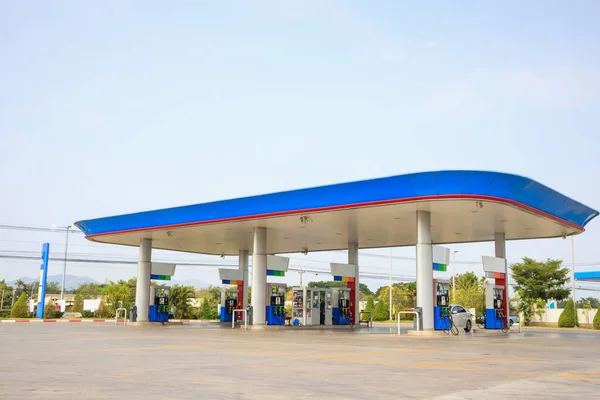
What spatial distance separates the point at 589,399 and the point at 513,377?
2.13 m

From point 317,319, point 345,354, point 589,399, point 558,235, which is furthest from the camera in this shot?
point 317,319

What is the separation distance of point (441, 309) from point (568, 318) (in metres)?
23.0

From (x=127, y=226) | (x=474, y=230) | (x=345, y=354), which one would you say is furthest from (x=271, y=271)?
(x=345, y=354)

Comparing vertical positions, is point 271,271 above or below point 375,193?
below

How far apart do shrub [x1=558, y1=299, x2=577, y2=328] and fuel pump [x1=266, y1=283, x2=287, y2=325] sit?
74.8 ft

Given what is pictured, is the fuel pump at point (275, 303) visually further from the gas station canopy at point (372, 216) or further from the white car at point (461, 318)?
the white car at point (461, 318)

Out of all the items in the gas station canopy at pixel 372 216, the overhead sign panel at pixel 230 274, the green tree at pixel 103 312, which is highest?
the gas station canopy at pixel 372 216

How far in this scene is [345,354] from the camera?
13.0 metres

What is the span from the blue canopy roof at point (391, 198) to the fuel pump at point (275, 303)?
5.30m

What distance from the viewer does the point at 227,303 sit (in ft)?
118

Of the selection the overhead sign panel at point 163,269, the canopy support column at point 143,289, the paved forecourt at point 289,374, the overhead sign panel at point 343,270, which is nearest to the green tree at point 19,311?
the canopy support column at point 143,289

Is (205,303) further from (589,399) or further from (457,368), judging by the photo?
(589,399)

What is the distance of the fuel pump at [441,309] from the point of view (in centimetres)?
2331

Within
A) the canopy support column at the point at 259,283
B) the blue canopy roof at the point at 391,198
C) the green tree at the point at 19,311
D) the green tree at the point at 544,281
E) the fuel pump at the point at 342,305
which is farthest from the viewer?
the green tree at the point at 544,281
